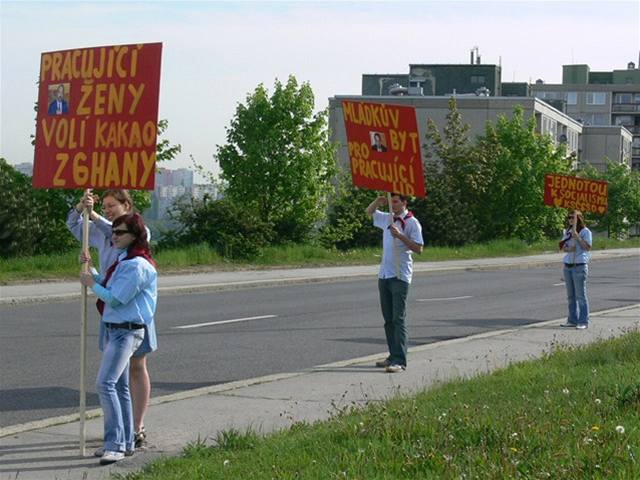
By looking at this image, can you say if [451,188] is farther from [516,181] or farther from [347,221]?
[347,221]

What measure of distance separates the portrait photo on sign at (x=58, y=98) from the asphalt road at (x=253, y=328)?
8.07 feet

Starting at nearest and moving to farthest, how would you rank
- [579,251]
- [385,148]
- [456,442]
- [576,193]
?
[456,442], [385,148], [579,251], [576,193]

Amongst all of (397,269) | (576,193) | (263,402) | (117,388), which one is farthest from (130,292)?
(576,193)

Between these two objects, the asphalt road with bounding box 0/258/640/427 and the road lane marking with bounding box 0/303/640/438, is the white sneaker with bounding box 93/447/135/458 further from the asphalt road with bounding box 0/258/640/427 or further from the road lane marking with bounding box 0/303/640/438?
the asphalt road with bounding box 0/258/640/427

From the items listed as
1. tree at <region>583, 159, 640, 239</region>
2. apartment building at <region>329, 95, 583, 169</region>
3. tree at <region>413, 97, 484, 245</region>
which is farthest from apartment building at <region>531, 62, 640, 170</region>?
tree at <region>413, 97, 484, 245</region>

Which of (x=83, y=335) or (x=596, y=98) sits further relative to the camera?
(x=596, y=98)

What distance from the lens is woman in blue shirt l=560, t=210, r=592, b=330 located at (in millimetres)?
17797

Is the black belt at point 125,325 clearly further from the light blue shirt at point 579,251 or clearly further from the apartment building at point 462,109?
the apartment building at point 462,109

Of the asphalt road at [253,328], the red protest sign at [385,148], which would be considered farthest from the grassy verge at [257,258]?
the red protest sign at [385,148]

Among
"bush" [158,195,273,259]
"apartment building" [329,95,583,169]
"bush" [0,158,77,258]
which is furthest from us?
"apartment building" [329,95,583,169]

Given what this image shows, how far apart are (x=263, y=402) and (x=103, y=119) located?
2990 millimetres

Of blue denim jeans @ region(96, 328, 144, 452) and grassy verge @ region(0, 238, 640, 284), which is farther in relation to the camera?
grassy verge @ region(0, 238, 640, 284)

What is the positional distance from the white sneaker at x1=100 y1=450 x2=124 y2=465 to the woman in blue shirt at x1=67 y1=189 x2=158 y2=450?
17.4 inches

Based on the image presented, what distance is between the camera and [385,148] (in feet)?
43.3
